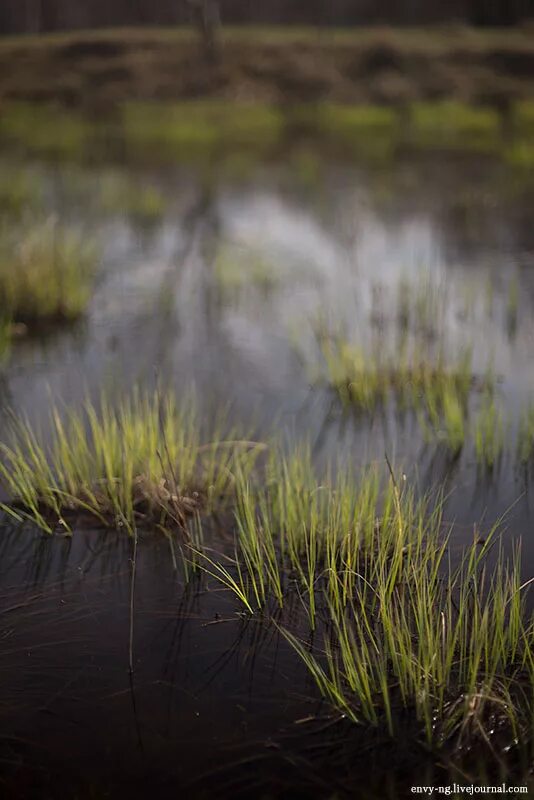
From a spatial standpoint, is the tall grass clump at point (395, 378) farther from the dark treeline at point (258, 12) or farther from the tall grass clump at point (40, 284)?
the dark treeline at point (258, 12)

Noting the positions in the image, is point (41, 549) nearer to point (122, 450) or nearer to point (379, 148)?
point (122, 450)

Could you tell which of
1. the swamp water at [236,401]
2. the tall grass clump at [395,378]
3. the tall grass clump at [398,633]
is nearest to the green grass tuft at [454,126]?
the swamp water at [236,401]

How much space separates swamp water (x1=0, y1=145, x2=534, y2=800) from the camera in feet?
4.31

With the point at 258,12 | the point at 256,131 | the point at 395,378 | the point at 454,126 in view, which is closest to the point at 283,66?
the point at 258,12

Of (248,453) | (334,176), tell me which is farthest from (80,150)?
(248,453)

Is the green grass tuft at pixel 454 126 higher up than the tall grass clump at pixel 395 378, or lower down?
higher up

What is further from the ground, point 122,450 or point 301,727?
point 122,450

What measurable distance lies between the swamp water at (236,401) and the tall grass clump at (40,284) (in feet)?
0.38

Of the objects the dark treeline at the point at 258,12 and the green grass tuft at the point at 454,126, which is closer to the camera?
the dark treeline at the point at 258,12

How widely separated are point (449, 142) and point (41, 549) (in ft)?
26.7

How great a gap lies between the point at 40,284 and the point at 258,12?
27.7 ft

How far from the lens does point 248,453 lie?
2320mm

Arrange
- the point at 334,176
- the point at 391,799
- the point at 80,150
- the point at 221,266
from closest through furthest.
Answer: the point at 391,799 < the point at 221,266 < the point at 334,176 < the point at 80,150

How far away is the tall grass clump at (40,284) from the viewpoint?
12.4 feet
